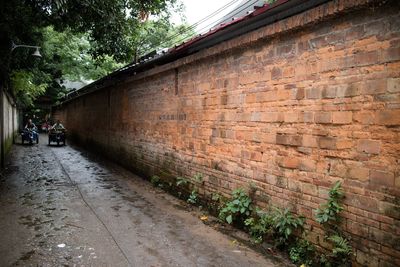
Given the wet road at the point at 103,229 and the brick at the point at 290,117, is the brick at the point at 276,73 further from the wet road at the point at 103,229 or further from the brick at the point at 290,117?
the wet road at the point at 103,229

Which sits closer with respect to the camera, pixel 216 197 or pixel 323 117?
pixel 323 117

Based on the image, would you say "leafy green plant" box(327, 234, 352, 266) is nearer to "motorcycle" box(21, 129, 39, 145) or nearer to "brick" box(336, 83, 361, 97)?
"brick" box(336, 83, 361, 97)

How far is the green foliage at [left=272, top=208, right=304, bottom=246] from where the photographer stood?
4.44 metres

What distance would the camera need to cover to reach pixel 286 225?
14.9 ft

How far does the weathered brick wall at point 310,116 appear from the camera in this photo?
3455mm

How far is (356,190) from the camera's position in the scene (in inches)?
147

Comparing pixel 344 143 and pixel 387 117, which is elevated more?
pixel 387 117

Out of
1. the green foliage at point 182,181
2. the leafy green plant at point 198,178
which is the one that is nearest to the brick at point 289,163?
the leafy green plant at point 198,178

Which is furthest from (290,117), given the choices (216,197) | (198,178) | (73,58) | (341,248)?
(73,58)

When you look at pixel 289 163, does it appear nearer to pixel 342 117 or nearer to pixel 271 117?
pixel 271 117

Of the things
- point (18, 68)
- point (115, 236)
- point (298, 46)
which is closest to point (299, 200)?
point (298, 46)

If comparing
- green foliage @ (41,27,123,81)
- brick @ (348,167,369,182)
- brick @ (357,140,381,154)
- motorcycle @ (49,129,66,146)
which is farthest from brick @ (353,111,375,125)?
green foliage @ (41,27,123,81)

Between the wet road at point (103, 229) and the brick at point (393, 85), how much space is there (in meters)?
2.49

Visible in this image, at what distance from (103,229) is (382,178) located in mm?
4120
